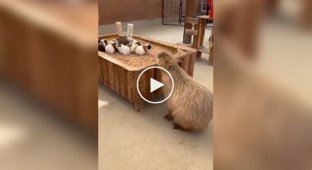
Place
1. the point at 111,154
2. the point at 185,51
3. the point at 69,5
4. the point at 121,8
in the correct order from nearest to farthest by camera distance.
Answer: the point at 69,5
the point at 111,154
the point at 185,51
the point at 121,8

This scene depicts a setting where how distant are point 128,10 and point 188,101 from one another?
3208mm

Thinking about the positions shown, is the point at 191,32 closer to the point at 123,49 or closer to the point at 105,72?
the point at 123,49

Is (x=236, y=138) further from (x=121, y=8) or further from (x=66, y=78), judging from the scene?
(x=121, y=8)

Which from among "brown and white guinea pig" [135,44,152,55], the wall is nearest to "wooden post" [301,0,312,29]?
"brown and white guinea pig" [135,44,152,55]

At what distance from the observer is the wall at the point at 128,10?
13.8 feet

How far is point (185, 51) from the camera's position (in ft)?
7.30

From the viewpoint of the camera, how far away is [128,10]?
14.9ft

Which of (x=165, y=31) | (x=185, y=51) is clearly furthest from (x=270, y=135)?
(x=165, y=31)

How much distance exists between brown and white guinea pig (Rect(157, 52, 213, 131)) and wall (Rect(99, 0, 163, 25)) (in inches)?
103

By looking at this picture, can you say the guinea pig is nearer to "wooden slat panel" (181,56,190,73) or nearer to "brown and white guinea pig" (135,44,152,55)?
"brown and white guinea pig" (135,44,152,55)

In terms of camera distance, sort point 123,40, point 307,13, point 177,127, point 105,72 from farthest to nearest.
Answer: point 123,40 → point 105,72 → point 177,127 → point 307,13

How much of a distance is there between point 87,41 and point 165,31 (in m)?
4.30

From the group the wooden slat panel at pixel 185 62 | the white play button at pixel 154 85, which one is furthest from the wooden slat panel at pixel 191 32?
the white play button at pixel 154 85

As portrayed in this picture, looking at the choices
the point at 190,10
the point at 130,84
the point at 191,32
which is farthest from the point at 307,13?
the point at 190,10
